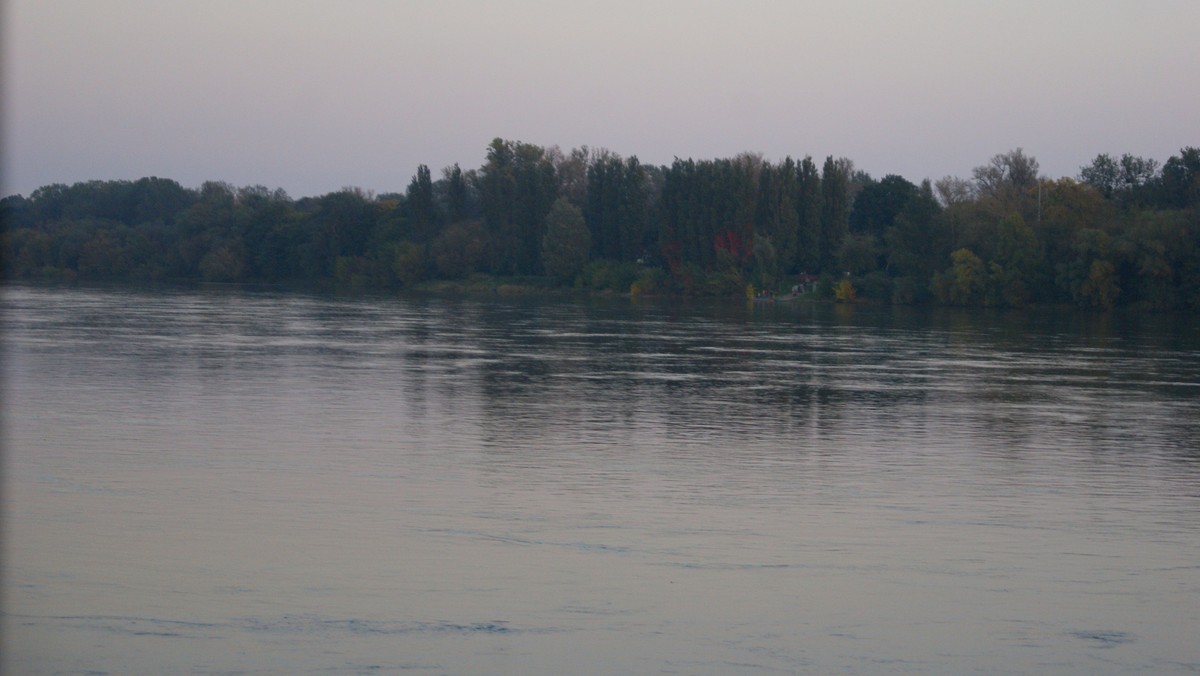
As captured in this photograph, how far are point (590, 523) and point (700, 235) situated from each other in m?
77.9

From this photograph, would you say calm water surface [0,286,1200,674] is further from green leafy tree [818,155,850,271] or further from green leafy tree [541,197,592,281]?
green leafy tree [541,197,592,281]

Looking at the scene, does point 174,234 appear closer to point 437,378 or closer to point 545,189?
point 545,189

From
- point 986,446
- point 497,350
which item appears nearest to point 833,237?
point 497,350

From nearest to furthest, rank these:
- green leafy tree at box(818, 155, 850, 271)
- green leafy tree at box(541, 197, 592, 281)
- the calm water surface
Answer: the calm water surface, green leafy tree at box(818, 155, 850, 271), green leafy tree at box(541, 197, 592, 281)

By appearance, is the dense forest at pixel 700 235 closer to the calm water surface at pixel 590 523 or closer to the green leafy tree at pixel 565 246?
the green leafy tree at pixel 565 246

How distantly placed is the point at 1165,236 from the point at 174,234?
83.9 meters

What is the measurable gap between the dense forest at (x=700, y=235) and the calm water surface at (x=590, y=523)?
152ft

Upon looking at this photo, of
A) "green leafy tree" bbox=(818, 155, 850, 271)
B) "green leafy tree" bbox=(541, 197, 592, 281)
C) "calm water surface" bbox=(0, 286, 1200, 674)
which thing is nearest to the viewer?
"calm water surface" bbox=(0, 286, 1200, 674)

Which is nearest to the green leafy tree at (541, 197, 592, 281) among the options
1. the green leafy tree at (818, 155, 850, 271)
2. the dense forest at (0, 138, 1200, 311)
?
the dense forest at (0, 138, 1200, 311)

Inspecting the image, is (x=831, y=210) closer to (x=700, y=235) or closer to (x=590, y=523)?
(x=700, y=235)

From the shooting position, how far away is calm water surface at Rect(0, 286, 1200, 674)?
24.5ft

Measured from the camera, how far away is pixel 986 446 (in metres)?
15.6

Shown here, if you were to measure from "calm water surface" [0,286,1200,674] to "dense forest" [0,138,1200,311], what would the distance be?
46.4m

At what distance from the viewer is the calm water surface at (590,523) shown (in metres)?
7.46
